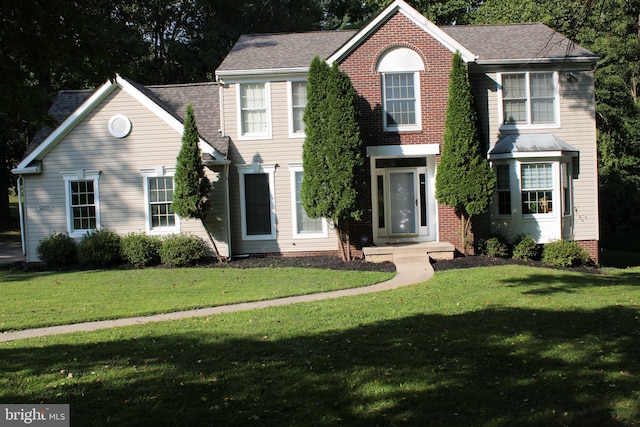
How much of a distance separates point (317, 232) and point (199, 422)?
516 inches

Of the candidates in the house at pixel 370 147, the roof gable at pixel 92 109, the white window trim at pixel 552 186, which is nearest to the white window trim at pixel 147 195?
the house at pixel 370 147

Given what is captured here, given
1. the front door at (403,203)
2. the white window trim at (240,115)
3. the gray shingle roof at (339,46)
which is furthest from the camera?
the front door at (403,203)

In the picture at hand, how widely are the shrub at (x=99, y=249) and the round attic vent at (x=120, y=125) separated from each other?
2.94 m

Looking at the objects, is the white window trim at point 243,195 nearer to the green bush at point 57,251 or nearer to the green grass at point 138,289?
the green grass at point 138,289

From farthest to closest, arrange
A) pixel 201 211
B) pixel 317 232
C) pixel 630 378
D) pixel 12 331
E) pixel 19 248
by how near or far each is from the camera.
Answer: pixel 19 248, pixel 317 232, pixel 201 211, pixel 12 331, pixel 630 378

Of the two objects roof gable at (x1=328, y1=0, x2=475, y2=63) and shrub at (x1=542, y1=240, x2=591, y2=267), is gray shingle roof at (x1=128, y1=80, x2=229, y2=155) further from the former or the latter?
shrub at (x1=542, y1=240, x2=591, y2=267)

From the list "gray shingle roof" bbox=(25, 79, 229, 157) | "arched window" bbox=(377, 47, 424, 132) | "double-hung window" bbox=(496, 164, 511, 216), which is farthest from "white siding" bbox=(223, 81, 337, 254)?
"double-hung window" bbox=(496, 164, 511, 216)

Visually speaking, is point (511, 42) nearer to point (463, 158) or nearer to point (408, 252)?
point (463, 158)

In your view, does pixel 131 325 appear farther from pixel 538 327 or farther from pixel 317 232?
pixel 317 232

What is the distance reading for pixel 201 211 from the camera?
16.5 m

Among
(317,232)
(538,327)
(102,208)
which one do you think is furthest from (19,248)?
(538,327)

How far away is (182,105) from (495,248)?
11.0 metres

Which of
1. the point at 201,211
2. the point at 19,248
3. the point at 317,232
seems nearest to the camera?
the point at 201,211

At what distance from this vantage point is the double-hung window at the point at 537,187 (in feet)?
57.4
